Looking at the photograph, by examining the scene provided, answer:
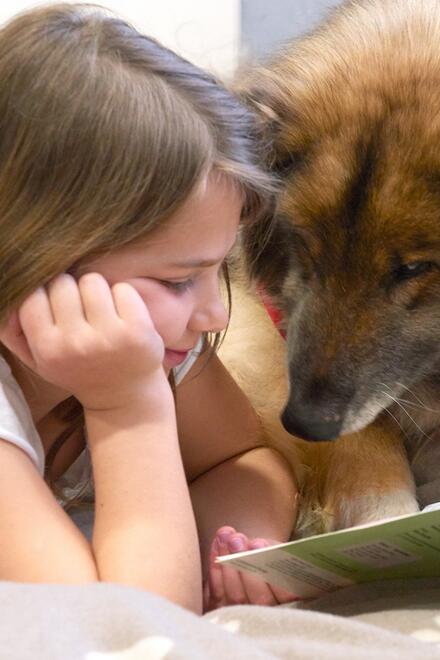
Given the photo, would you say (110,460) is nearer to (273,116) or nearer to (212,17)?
(273,116)

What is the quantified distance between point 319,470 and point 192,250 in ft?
1.90

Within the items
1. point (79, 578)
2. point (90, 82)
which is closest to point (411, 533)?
point (79, 578)

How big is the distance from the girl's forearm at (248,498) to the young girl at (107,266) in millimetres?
282

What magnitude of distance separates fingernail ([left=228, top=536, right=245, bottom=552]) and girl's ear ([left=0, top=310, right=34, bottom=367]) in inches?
12.8

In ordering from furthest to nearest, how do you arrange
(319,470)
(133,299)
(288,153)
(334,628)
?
(319,470) < (288,153) < (133,299) < (334,628)

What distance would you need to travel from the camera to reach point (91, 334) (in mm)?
920

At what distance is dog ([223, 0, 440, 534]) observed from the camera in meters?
1.18

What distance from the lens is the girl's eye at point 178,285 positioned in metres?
1.00

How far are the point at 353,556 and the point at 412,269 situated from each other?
445mm

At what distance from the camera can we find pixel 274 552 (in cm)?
87

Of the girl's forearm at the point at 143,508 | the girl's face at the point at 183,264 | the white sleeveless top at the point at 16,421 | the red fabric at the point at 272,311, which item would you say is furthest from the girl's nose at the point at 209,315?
the red fabric at the point at 272,311

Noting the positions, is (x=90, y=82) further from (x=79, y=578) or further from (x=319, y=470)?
(x=319, y=470)

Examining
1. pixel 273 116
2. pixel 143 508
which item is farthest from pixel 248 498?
pixel 273 116

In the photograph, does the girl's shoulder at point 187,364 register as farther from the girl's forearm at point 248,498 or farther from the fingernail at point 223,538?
the fingernail at point 223,538
